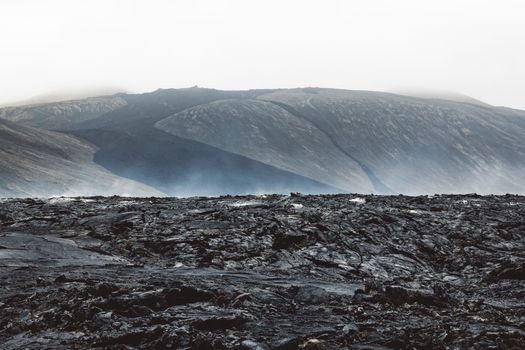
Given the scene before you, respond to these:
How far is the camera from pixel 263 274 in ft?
34.7

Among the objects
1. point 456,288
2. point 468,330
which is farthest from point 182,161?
point 468,330

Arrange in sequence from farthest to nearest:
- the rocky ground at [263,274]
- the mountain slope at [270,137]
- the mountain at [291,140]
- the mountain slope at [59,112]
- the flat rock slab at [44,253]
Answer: the mountain slope at [59,112], the mountain slope at [270,137], the mountain at [291,140], the flat rock slab at [44,253], the rocky ground at [263,274]

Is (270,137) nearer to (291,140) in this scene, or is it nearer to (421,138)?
(291,140)

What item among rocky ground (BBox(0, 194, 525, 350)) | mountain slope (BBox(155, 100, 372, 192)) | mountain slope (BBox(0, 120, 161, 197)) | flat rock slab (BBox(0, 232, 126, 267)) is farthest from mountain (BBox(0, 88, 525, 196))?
flat rock slab (BBox(0, 232, 126, 267))

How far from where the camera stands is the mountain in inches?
2247

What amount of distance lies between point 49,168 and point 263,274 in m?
39.4

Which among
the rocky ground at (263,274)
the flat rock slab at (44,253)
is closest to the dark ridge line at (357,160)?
the rocky ground at (263,274)

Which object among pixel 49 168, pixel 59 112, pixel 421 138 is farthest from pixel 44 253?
pixel 59 112

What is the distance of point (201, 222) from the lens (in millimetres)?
14273

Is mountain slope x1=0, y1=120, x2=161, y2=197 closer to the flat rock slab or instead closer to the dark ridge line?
the flat rock slab

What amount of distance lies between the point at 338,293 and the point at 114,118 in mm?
70982

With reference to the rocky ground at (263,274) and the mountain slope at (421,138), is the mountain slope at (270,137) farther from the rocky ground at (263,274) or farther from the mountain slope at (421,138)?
the rocky ground at (263,274)

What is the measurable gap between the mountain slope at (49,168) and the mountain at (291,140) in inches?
54.8

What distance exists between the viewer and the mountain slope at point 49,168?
39.7 meters
